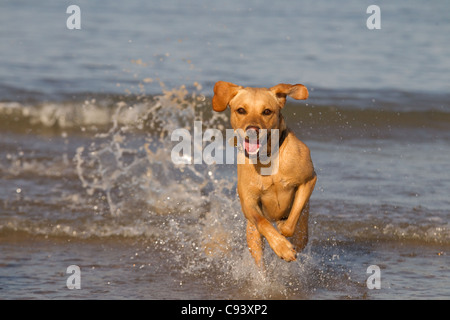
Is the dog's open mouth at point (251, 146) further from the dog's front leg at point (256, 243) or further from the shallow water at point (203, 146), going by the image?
the shallow water at point (203, 146)

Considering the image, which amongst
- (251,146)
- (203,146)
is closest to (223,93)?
(251,146)

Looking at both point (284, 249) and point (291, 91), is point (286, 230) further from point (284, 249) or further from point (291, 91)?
point (291, 91)

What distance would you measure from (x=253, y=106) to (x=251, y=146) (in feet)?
0.81

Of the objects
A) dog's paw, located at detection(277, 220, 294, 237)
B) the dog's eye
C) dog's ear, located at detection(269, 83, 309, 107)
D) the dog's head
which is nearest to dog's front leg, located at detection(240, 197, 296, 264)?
dog's paw, located at detection(277, 220, 294, 237)

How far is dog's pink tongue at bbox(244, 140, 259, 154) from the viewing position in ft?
14.8

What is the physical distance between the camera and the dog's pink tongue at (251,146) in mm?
4512

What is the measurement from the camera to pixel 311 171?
471 centimetres

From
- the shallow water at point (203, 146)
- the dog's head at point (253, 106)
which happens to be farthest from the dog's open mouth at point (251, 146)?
the shallow water at point (203, 146)

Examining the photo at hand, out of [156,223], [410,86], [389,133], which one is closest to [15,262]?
[156,223]

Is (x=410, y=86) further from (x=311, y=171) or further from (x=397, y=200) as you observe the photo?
(x=311, y=171)

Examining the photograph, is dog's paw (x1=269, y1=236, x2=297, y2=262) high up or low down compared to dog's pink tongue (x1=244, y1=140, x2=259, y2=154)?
down

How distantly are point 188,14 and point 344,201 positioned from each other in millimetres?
10311

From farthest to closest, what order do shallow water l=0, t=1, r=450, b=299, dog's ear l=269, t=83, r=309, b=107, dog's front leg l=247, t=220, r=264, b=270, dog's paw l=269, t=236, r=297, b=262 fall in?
shallow water l=0, t=1, r=450, b=299, dog's front leg l=247, t=220, r=264, b=270, dog's ear l=269, t=83, r=309, b=107, dog's paw l=269, t=236, r=297, b=262

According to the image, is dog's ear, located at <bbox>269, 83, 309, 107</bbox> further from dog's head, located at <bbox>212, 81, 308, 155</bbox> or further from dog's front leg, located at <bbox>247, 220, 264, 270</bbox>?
dog's front leg, located at <bbox>247, 220, 264, 270</bbox>
